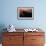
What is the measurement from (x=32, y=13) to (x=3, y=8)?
0.98m

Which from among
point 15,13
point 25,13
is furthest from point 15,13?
point 25,13

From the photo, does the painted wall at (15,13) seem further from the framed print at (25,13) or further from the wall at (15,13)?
the framed print at (25,13)

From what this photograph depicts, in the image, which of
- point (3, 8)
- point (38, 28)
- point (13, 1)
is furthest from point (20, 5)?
point (38, 28)

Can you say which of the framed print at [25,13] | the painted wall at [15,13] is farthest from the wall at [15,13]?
the framed print at [25,13]

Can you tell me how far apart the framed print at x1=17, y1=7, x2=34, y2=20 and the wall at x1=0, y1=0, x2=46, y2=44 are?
0.33ft

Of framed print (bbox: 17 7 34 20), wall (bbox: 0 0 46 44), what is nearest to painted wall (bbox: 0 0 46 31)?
wall (bbox: 0 0 46 44)

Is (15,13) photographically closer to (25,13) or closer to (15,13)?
(15,13)

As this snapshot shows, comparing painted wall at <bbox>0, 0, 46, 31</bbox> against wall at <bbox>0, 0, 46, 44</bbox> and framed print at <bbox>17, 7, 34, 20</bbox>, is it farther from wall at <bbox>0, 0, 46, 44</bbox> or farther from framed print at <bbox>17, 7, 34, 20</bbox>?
framed print at <bbox>17, 7, 34, 20</bbox>

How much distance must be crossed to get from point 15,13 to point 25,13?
0.33m

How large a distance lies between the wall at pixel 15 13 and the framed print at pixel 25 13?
0.33 feet

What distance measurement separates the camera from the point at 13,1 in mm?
4277

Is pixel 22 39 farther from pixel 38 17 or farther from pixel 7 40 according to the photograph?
pixel 38 17

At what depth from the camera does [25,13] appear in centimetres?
430

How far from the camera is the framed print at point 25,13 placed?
4281mm
